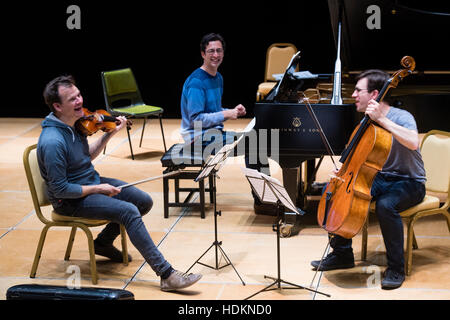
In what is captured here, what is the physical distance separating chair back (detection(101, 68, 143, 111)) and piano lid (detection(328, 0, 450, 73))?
2.39m

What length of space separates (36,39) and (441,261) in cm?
614

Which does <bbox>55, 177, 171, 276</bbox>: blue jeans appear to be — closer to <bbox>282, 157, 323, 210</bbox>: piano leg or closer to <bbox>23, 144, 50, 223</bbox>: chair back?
<bbox>23, 144, 50, 223</bbox>: chair back

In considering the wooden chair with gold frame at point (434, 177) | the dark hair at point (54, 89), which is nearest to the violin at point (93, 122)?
the dark hair at point (54, 89)

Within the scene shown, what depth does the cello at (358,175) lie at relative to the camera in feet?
12.4

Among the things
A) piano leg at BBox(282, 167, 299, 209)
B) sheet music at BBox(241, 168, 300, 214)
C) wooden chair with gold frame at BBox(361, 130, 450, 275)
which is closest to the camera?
sheet music at BBox(241, 168, 300, 214)

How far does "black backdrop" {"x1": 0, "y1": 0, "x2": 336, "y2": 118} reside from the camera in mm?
8281

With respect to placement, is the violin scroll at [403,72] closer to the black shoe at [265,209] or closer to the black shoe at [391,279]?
the black shoe at [391,279]

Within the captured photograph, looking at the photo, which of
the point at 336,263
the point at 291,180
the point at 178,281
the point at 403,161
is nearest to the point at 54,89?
the point at 178,281

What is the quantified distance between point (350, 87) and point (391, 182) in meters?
1.59

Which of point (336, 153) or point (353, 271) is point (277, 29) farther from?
point (353, 271)

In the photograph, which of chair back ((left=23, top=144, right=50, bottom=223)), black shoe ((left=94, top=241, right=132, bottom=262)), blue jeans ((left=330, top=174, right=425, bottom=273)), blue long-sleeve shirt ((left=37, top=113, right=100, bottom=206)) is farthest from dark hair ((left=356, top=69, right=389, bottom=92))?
chair back ((left=23, top=144, right=50, bottom=223))

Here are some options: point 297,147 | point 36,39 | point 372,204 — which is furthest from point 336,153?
point 36,39

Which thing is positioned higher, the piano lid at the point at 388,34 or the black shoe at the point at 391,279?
the piano lid at the point at 388,34

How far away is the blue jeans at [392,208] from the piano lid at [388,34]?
1.81m
